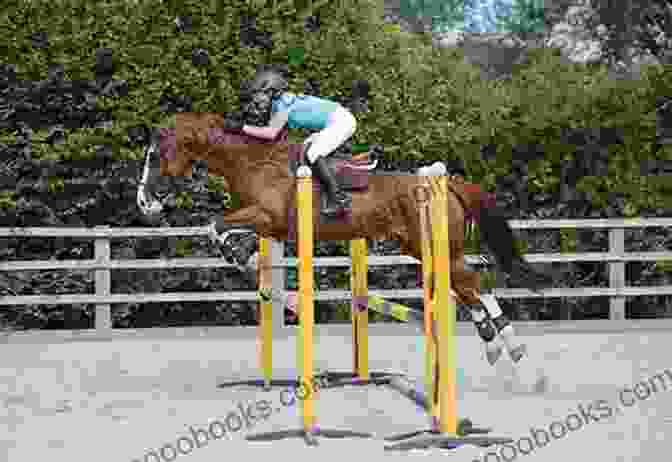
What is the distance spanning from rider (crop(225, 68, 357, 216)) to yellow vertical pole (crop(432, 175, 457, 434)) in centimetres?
142

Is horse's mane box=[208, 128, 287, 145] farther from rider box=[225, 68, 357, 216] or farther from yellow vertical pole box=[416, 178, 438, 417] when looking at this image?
yellow vertical pole box=[416, 178, 438, 417]

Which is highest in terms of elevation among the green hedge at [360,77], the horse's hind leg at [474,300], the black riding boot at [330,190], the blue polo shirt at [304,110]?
the green hedge at [360,77]

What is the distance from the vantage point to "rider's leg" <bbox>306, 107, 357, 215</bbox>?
7.63 meters

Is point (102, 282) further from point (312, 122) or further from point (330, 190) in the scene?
point (330, 190)

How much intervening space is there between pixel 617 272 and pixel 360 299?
554cm

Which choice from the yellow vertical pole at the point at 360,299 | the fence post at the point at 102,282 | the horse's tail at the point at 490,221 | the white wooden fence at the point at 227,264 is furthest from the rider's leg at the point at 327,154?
the fence post at the point at 102,282

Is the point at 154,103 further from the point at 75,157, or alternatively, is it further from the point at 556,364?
the point at 556,364

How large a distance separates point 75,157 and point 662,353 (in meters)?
6.23

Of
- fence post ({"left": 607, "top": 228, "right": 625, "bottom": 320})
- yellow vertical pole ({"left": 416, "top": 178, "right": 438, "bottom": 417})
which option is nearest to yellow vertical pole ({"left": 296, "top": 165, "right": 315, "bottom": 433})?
yellow vertical pole ({"left": 416, "top": 178, "right": 438, "bottom": 417})

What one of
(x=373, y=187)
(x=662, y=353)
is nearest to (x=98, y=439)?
(x=373, y=187)

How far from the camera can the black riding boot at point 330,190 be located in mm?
7625

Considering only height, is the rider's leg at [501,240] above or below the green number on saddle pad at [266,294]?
above

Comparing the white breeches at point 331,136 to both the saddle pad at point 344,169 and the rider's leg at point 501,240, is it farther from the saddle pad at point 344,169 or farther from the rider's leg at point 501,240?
the rider's leg at point 501,240

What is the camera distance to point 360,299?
26.7ft
